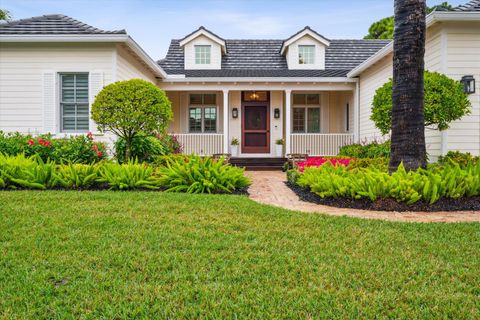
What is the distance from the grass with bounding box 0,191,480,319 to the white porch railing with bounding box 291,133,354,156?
8829mm

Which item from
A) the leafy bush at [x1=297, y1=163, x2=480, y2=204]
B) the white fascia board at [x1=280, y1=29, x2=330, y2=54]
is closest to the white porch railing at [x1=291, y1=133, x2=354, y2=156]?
the white fascia board at [x1=280, y1=29, x2=330, y2=54]

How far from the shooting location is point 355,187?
584 centimetres

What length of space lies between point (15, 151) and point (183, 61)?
8.95m

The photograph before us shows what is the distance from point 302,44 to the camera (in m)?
15.7

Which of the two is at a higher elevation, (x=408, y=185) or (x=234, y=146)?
(x=234, y=146)

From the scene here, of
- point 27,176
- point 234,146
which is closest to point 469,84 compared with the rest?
point 234,146

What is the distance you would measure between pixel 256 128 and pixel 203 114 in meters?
2.16

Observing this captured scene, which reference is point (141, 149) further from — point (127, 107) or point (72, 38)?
point (72, 38)

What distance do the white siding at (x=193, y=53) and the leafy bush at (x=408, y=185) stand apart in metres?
10.5

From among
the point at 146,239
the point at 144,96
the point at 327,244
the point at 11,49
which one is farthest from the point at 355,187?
the point at 11,49

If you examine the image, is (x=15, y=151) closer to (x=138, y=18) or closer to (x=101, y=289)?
(x=101, y=289)

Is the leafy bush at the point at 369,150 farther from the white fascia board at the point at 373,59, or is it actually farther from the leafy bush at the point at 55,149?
the leafy bush at the point at 55,149

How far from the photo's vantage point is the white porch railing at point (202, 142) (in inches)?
539

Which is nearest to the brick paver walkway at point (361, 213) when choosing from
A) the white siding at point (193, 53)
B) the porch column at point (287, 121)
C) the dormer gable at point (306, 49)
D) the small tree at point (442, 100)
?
the small tree at point (442, 100)
